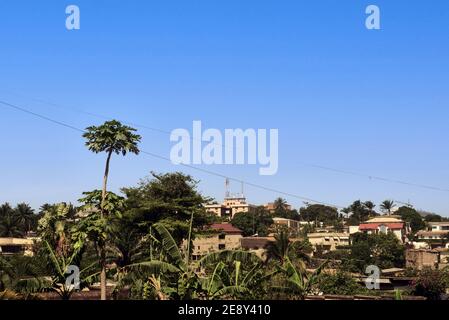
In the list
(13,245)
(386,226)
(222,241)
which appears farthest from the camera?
(386,226)

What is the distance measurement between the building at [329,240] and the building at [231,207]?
37089mm

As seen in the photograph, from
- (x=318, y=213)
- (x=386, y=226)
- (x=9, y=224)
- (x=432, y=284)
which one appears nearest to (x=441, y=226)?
(x=386, y=226)

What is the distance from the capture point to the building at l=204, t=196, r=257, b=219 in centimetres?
14740

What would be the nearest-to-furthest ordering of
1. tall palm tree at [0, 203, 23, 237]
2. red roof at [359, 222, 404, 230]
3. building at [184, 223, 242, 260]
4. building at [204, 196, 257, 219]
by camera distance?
building at [184, 223, 242, 260]
tall palm tree at [0, 203, 23, 237]
red roof at [359, 222, 404, 230]
building at [204, 196, 257, 219]

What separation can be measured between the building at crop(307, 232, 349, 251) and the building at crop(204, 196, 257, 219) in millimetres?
37089

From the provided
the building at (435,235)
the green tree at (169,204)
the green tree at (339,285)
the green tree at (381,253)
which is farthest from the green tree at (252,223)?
the green tree at (339,285)

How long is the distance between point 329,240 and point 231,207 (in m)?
49.9

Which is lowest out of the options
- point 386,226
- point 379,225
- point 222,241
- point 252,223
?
point 222,241

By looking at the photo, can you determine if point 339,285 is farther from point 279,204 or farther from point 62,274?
point 279,204

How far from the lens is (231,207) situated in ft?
503

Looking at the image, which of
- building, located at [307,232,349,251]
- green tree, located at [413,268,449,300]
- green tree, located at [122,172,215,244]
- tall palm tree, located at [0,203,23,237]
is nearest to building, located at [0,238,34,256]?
tall palm tree, located at [0,203,23,237]

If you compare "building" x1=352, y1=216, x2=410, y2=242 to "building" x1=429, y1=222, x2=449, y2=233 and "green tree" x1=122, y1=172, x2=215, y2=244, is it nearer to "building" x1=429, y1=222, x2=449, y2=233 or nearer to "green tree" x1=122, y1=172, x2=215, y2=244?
"building" x1=429, y1=222, x2=449, y2=233

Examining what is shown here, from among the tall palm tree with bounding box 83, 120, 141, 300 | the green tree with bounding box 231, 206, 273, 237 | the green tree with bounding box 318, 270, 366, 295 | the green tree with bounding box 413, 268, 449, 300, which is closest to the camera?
the tall palm tree with bounding box 83, 120, 141, 300

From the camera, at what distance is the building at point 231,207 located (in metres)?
147
